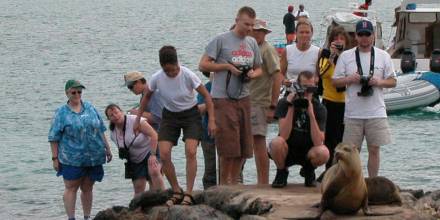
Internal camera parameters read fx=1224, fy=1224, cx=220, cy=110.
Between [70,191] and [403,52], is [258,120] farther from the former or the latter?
[403,52]

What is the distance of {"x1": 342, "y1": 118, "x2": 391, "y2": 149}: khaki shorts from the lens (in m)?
11.5

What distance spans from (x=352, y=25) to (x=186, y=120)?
1996 cm

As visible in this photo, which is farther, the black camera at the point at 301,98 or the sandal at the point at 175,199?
the sandal at the point at 175,199

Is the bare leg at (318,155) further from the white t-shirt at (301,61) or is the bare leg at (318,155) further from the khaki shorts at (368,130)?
the white t-shirt at (301,61)

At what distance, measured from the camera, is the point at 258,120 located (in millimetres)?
11938

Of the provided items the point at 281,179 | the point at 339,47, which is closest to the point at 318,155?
the point at 281,179

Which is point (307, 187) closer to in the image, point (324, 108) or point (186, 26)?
point (324, 108)

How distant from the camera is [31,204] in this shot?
16.6 m

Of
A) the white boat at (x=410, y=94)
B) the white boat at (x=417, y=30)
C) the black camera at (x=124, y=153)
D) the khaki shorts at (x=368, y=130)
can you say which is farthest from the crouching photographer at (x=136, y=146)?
the white boat at (x=417, y=30)

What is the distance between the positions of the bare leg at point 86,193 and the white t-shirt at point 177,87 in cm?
145

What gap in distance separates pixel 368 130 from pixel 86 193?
3126mm

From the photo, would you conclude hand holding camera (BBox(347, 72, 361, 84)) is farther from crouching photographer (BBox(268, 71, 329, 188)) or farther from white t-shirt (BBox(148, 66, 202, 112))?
white t-shirt (BBox(148, 66, 202, 112))

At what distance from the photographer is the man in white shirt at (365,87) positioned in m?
11.4

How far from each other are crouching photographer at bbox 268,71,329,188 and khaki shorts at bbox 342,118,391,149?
1.62ft
